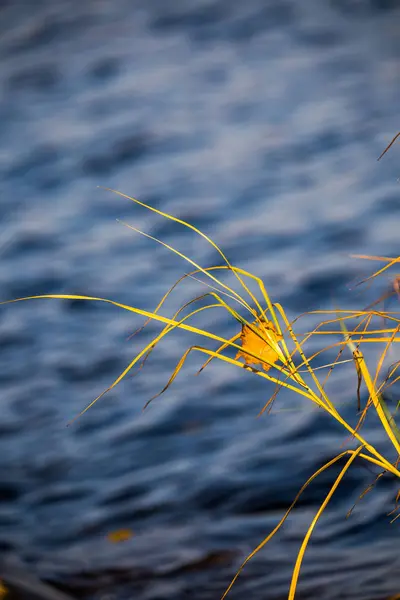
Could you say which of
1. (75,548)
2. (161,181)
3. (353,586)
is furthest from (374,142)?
(75,548)

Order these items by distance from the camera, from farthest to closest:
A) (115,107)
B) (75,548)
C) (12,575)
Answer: (115,107)
(75,548)
(12,575)

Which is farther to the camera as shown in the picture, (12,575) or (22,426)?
(22,426)

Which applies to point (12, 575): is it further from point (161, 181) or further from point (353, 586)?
point (161, 181)

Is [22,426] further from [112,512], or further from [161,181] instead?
[161,181]

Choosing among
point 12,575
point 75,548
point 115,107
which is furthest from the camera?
point 115,107

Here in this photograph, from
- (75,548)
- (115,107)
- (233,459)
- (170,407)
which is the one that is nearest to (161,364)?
(170,407)

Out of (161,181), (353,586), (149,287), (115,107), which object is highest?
(115,107)

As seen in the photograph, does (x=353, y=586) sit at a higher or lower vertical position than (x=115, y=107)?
lower
